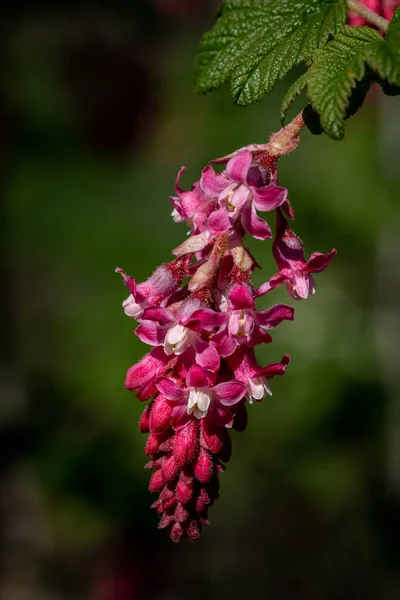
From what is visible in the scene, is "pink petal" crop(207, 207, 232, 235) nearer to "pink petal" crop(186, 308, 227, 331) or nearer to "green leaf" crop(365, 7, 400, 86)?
"pink petal" crop(186, 308, 227, 331)

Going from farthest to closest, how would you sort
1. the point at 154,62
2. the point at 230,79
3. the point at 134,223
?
the point at 154,62
the point at 134,223
the point at 230,79

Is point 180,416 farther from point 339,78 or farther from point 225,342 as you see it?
point 339,78

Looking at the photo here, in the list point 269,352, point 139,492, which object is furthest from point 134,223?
point 139,492

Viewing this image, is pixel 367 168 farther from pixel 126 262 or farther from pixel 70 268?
pixel 70 268

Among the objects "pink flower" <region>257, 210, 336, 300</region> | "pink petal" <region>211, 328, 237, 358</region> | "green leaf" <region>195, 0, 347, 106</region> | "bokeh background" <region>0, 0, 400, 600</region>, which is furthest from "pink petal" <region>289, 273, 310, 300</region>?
"bokeh background" <region>0, 0, 400, 600</region>

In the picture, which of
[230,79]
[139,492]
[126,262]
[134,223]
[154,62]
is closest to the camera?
[230,79]

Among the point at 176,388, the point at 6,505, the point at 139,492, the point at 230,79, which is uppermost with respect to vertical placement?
the point at 230,79

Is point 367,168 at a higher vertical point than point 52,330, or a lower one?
higher

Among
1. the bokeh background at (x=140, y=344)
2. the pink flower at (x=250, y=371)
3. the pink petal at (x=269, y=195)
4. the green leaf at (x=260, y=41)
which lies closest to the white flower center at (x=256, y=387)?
the pink flower at (x=250, y=371)
